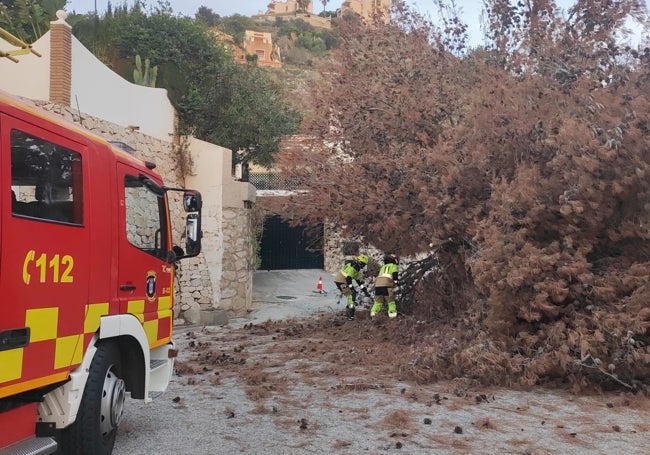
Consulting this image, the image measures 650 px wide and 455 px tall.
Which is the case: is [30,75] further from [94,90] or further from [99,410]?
[99,410]

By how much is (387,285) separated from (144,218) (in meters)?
7.75

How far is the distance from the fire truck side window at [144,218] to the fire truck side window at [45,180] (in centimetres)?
70

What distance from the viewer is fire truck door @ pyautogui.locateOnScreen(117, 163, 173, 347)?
15.2ft

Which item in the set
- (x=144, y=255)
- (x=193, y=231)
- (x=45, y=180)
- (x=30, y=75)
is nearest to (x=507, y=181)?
(x=193, y=231)

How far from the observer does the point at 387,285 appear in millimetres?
12305

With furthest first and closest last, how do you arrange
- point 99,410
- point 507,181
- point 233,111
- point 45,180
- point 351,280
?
point 233,111, point 351,280, point 507,181, point 99,410, point 45,180

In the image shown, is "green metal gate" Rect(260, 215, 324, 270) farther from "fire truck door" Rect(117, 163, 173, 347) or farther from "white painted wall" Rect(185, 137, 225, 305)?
"fire truck door" Rect(117, 163, 173, 347)

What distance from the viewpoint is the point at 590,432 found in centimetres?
545

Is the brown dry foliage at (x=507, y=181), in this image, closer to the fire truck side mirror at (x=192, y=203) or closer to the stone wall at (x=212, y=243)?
the stone wall at (x=212, y=243)

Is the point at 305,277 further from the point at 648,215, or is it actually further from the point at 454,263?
the point at 648,215

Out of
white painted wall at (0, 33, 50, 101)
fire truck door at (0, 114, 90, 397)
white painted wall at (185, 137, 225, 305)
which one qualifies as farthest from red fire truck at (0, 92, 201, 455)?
white painted wall at (185, 137, 225, 305)

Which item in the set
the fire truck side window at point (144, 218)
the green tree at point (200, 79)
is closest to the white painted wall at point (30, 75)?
the fire truck side window at point (144, 218)

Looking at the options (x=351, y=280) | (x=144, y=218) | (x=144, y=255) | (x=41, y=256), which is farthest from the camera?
(x=351, y=280)

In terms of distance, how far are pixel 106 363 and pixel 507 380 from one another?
188 inches
